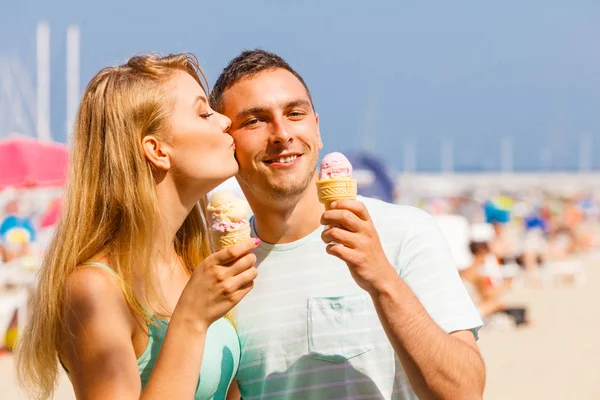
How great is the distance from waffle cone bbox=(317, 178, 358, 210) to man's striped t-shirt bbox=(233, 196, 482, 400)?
27 centimetres

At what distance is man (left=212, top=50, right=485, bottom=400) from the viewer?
2525 millimetres

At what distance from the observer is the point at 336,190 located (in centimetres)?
275

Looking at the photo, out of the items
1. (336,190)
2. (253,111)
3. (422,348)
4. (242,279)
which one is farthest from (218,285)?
(253,111)

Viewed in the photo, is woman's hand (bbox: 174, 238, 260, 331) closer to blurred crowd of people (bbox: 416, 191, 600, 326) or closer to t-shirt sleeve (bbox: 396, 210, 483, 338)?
t-shirt sleeve (bbox: 396, 210, 483, 338)

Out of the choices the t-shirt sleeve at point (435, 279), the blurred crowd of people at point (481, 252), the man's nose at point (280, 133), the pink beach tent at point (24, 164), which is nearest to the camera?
the t-shirt sleeve at point (435, 279)

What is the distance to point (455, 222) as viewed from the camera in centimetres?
1541

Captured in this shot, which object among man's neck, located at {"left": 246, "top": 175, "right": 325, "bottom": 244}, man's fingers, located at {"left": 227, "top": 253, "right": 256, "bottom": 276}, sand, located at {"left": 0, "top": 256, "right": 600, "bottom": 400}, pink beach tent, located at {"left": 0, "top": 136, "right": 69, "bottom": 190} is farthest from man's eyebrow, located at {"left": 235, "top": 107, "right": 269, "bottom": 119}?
pink beach tent, located at {"left": 0, "top": 136, "right": 69, "bottom": 190}

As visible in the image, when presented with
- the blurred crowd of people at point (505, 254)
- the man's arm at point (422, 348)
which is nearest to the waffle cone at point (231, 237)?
the man's arm at point (422, 348)

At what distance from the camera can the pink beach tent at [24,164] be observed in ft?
41.7

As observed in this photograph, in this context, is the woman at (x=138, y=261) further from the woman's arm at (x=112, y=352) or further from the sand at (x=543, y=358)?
the sand at (x=543, y=358)

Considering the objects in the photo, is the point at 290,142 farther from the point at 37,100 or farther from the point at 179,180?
the point at 37,100

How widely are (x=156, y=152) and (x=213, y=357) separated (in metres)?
0.76

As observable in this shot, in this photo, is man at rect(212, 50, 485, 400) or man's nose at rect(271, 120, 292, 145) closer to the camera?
man at rect(212, 50, 485, 400)

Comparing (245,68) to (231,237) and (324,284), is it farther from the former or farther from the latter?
(324,284)
